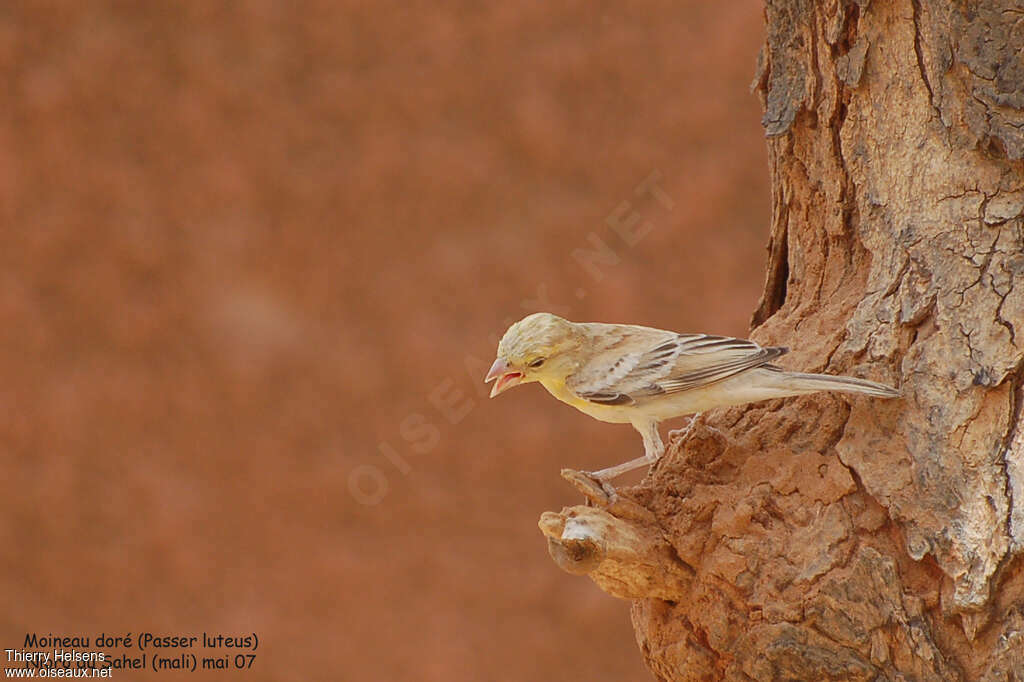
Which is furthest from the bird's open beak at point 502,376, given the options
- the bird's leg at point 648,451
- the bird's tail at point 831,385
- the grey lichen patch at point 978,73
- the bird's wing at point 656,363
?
the grey lichen patch at point 978,73

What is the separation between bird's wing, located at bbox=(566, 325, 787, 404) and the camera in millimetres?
2414

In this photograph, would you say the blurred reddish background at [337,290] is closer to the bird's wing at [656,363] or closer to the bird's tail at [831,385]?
the bird's wing at [656,363]

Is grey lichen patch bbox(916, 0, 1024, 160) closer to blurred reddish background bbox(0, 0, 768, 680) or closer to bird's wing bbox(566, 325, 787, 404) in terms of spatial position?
bird's wing bbox(566, 325, 787, 404)

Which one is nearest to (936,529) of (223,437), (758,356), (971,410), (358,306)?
(971,410)

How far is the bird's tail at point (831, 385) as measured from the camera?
2221mm

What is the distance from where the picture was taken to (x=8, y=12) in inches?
174

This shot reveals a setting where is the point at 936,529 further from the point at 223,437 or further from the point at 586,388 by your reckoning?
the point at 223,437

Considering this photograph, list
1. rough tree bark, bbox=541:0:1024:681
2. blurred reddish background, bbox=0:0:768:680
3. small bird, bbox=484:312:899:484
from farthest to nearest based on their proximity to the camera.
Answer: blurred reddish background, bbox=0:0:768:680, small bird, bbox=484:312:899:484, rough tree bark, bbox=541:0:1024:681

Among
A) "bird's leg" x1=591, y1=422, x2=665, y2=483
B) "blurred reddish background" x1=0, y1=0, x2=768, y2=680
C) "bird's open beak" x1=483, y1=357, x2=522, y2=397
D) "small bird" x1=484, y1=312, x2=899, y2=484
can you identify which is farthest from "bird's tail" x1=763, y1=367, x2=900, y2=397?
"blurred reddish background" x1=0, y1=0, x2=768, y2=680

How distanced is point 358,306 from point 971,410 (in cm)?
302

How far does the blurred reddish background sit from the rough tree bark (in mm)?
1916

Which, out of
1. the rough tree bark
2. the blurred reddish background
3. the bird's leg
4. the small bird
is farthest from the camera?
the blurred reddish background

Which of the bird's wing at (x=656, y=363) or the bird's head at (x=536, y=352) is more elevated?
the bird's head at (x=536, y=352)

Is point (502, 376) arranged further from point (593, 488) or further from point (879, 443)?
point (879, 443)
